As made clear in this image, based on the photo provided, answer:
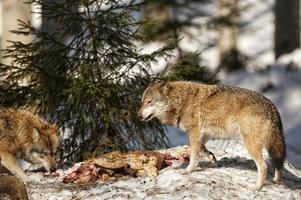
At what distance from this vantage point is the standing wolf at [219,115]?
9.27 m

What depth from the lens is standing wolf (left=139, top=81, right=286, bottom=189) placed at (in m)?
9.27

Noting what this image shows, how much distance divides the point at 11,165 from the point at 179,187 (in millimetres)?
2535

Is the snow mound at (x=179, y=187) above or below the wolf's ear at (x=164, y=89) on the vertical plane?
below

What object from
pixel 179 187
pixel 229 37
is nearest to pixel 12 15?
pixel 179 187

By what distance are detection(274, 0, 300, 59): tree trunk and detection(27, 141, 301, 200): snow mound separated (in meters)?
16.0

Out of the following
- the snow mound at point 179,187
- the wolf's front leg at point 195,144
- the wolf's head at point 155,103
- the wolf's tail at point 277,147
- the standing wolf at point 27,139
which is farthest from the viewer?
the standing wolf at point 27,139

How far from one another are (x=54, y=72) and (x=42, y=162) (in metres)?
2.22

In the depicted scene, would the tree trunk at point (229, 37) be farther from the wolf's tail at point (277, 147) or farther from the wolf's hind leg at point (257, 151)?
the wolf's hind leg at point (257, 151)

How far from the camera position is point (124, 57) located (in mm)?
12547

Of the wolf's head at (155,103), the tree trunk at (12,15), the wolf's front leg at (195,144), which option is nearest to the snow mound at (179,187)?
the wolf's front leg at (195,144)

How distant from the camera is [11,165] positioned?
10062mm

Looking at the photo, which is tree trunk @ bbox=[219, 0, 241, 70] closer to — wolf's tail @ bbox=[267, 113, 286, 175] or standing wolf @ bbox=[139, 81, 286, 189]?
Result: standing wolf @ bbox=[139, 81, 286, 189]

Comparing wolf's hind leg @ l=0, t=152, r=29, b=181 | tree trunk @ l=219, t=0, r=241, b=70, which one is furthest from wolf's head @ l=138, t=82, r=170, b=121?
tree trunk @ l=219, t=0, r=241, b=70

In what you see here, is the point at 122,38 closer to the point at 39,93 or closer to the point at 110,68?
the point at 110,68
